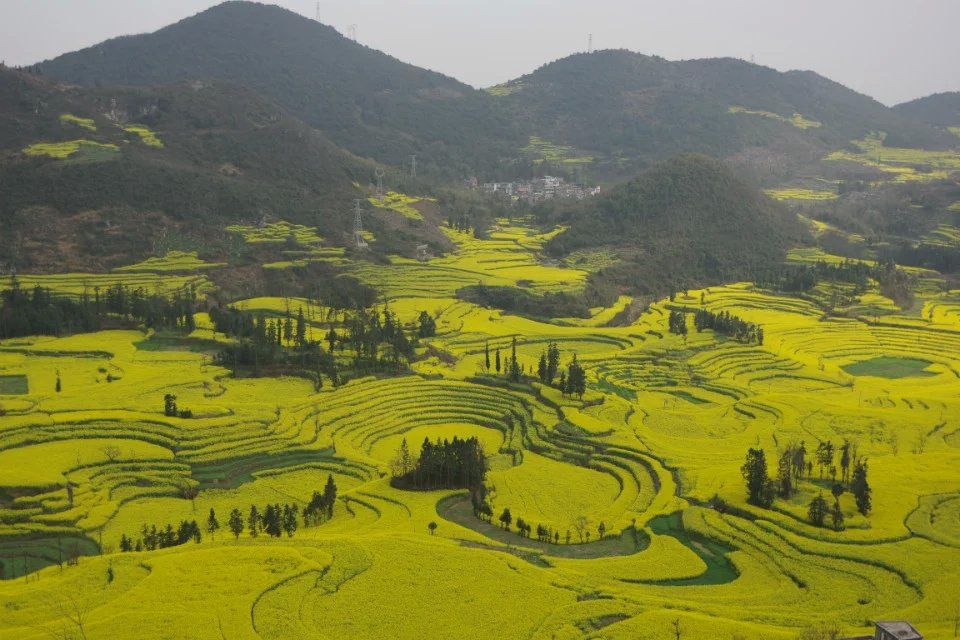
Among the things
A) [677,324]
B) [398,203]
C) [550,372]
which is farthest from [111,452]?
[398,203]

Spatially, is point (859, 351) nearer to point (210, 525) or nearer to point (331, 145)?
point (210, 525)

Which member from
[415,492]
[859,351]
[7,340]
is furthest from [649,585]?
[7,340]

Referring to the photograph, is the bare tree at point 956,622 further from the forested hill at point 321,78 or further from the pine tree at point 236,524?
the forested hill at point 321,78

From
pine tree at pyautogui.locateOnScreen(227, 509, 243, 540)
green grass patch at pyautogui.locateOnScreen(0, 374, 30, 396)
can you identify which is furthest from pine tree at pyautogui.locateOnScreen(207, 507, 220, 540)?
green grass patch at pyautogui.locateOnScreen(0, 374, 30, 396)

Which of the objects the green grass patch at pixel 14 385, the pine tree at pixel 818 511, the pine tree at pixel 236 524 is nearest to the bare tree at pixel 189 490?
the pine tree at pixel 236 524

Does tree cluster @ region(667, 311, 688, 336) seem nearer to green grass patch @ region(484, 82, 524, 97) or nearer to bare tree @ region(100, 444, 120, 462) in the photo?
bare tree @ region(100, 444, 120, 462)

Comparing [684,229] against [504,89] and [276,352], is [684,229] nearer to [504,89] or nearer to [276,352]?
[276,352]
